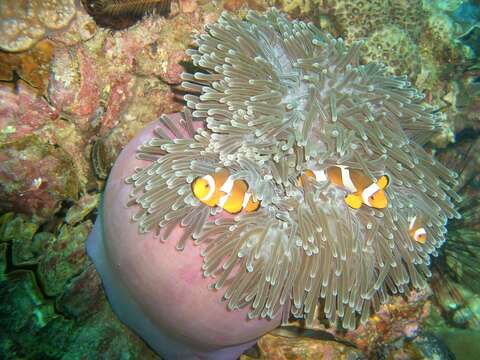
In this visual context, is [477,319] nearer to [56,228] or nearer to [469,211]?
[469,211]

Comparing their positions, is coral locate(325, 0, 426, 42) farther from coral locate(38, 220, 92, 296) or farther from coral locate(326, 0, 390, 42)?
coral locate(38, 220, 92, 296)

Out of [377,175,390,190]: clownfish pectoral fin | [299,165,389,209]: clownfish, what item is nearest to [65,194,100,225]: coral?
[299,165,389,209]: clownfish

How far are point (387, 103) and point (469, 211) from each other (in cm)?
165

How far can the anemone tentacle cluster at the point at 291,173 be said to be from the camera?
6.07 feet

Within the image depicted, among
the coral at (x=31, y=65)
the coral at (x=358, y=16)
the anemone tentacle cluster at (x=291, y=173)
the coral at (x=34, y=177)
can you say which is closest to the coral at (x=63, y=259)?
the coral at (x=34, y=177)

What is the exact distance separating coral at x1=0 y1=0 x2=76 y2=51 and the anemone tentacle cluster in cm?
80

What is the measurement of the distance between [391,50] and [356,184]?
1.64 meters

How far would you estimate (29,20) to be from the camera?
2.03 meters

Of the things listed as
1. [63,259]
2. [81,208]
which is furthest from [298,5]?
[63,259]

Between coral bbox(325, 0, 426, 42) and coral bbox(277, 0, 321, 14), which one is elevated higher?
coral bbox(325, 0, 426, 42)

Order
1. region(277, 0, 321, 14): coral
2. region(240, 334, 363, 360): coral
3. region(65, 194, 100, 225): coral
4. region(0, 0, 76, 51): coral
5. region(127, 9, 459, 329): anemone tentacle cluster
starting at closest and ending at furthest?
region(127, 9, 459, 329): anemone tentacle cluster → region(0, 0, 76, 51): coral → region(65, 194, 100, 225): coral → region(240, 334, 363, 360): coral → region(277, 0, 321, 14): coral

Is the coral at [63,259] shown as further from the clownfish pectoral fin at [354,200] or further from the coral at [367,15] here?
the coral at [367,15]

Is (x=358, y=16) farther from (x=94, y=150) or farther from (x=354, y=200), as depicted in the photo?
(x=94, y=150)

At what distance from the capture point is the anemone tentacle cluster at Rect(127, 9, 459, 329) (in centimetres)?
185
